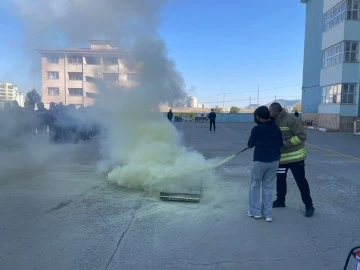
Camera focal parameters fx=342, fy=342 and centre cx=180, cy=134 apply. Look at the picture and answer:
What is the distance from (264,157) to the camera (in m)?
4.97

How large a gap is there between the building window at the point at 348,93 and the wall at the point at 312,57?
612 centimetres

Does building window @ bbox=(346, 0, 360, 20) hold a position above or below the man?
above

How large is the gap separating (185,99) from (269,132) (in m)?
5.30

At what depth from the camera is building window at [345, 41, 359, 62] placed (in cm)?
2589

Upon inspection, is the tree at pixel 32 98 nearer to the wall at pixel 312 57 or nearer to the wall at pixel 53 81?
the wall at pixel 53 81

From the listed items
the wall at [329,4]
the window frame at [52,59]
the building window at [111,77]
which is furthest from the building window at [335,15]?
the window frame at [52,59]

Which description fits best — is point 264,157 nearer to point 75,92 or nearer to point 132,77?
point 132,77

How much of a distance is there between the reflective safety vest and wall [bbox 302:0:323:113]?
96.4ft

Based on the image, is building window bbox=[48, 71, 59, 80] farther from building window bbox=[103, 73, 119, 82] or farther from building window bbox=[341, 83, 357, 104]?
building window bbox=[341, 83, 357, 104]

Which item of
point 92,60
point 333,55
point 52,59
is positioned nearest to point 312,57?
point 333,55

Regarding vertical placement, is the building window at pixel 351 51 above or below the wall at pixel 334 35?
below

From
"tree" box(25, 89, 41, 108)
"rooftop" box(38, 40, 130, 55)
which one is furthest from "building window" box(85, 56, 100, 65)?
"tree" box(25, 89, 41, 108)

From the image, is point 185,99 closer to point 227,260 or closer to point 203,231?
point 203,231

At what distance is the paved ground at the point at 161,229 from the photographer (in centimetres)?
373
